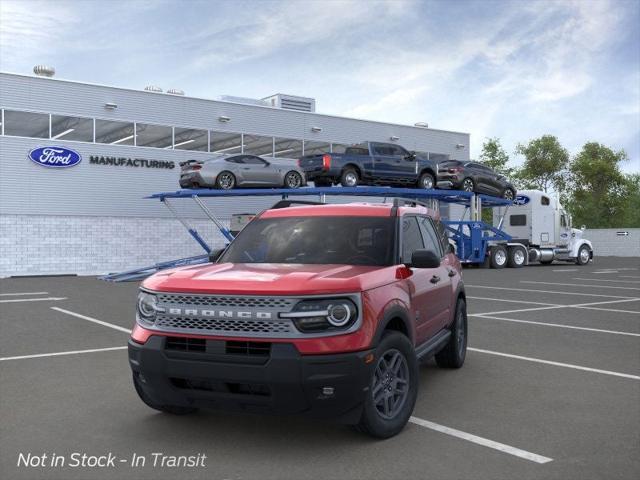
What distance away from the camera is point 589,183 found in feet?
232

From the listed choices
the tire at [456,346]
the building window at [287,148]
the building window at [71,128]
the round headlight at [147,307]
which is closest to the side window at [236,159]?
the building window at [71,128]

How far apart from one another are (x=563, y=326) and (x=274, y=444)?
23.6 feet

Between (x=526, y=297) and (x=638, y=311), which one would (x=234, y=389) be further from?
(x=526, y=297)

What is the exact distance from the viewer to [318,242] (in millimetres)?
5594

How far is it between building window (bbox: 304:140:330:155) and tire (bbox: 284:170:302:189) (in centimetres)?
798

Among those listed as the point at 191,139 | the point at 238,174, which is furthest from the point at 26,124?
the point at 238,174

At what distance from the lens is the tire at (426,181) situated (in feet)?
84.1

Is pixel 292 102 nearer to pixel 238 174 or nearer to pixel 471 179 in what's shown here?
pixel 238 174

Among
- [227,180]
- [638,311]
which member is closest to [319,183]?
[227,180]

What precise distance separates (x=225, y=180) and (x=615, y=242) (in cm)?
3667

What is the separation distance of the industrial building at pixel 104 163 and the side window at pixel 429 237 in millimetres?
22844

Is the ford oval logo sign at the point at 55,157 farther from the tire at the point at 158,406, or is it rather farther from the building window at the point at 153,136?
the tire at the point at 158,406

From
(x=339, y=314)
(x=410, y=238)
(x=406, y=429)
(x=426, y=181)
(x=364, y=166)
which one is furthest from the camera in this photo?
(x=426, y=181)

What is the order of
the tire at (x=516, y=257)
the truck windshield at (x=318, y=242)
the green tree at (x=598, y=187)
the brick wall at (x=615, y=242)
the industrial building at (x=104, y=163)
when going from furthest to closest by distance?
the green tree at (x=598, y=187), the brick wall at (x=615, y=242), the tire at (x=516, y=257), the industrial building at (x=104, y=163), the truck windshield at (x=318, y=242)
